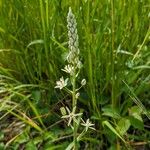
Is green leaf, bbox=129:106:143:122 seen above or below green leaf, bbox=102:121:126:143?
above

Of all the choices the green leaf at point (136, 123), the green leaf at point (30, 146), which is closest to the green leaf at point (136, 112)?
the green leaf at point (136, 123)

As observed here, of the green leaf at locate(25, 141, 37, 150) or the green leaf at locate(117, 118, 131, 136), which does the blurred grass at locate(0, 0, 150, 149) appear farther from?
the green leaf at locate(25, 141, 37, 150)

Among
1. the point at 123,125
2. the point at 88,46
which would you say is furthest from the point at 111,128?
the point at 88,46

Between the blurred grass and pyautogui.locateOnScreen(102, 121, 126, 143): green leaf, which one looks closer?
pyautogui.locateOnScreen(102, 121, 126, 143): green leaf

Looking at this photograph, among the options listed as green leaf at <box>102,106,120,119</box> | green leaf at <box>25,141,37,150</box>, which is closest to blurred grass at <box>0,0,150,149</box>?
green leaf at <box>102,106,120,119</box>

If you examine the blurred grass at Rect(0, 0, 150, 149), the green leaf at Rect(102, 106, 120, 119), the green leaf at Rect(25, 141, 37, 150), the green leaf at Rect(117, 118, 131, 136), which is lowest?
the green leaf at Rect(25, 141, 37, 150)


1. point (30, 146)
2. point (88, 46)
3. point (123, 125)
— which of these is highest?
point (88, 46)

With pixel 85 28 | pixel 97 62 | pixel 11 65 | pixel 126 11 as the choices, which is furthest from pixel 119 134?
pixel 11 65

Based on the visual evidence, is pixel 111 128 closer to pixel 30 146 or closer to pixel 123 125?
pixel 123 125
